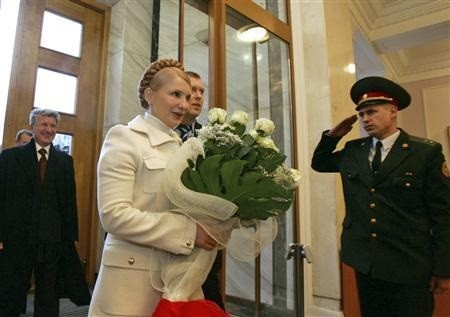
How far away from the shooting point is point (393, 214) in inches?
56.7

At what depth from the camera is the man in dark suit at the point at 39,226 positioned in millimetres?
1971

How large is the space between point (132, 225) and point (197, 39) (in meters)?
1.80

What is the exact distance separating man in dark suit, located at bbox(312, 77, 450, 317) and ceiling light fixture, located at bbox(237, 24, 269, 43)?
3.97ft

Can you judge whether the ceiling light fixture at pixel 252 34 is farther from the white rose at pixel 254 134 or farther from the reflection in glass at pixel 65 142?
the reflection in glass at pixel 65 142

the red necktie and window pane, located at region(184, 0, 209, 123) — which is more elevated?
window pane, located at region(184, 0, 209, 123)

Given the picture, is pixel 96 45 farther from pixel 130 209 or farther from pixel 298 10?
pixel 130 209

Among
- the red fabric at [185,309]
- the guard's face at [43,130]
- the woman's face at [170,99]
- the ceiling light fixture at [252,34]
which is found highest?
the ceiling light fixture at [252,34]

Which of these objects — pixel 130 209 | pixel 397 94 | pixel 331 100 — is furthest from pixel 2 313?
pixel 331 100

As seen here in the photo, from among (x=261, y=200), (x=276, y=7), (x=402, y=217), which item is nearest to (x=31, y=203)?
(x=261, y=200)

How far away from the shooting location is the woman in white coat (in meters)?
0.87

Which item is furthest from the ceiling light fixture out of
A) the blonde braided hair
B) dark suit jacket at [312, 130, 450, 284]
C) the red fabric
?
the red fabric

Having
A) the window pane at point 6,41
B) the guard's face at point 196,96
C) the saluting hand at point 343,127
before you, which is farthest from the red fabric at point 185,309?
the window pane at point 6,41

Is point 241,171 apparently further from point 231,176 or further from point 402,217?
point 402,217

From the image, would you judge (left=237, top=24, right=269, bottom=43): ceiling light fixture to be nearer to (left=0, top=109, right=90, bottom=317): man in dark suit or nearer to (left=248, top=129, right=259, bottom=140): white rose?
(left=0, top=109, right=90, bottom=317): man in dark suit
